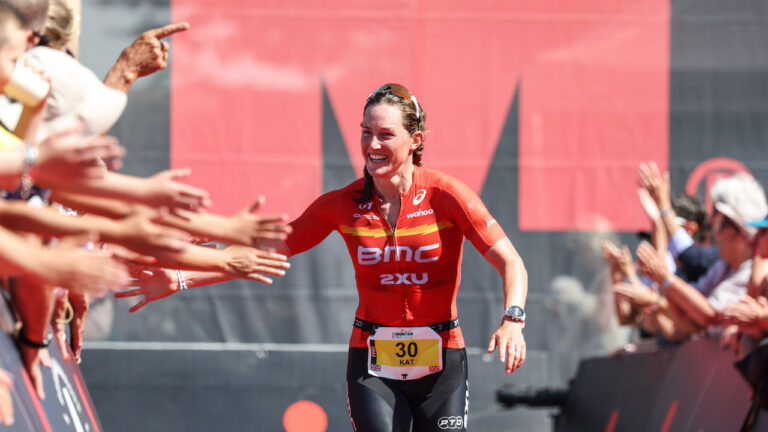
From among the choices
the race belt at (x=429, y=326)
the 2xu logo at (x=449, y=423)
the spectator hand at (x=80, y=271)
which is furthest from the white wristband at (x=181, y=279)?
the spectator hand at (x=80, y=271)

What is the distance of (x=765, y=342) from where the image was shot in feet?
14.0

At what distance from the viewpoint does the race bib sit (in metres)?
3.89

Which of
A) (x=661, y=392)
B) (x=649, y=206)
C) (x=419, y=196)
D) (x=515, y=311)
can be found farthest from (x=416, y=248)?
(x=661, y=392)

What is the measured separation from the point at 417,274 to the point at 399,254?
0.37 feet

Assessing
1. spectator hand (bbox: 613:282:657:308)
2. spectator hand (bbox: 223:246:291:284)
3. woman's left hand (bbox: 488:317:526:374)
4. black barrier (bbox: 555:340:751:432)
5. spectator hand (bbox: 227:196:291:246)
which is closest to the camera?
spectator hand (bbox: 227:196:291:246)

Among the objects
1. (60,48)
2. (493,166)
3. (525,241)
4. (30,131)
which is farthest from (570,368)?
(30,131)

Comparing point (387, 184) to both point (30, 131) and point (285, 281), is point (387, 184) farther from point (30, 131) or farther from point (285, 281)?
point (285, 281)

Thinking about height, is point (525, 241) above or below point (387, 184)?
below

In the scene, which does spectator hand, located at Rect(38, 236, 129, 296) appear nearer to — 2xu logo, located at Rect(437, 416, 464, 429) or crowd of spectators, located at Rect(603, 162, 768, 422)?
2xu logo, located at Rect(437, 416, 464, 429)

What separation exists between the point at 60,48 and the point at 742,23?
6.13 metres

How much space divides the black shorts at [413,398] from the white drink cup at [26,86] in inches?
67.6

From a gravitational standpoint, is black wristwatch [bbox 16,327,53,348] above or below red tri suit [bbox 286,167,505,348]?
below

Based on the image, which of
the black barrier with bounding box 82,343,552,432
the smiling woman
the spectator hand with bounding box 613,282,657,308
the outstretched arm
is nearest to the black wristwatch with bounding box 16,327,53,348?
the smiling woman

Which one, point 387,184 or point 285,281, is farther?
point 285,281
